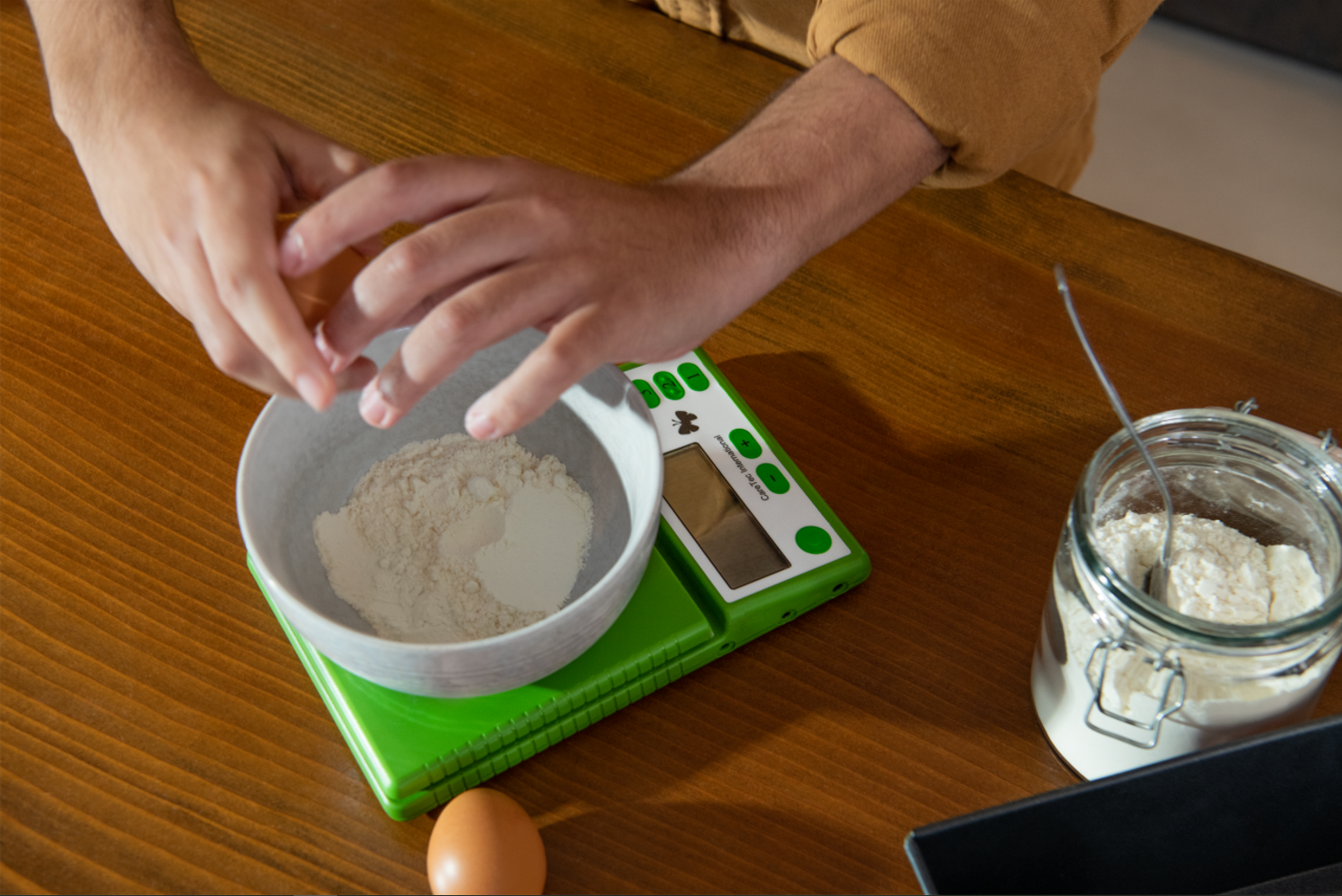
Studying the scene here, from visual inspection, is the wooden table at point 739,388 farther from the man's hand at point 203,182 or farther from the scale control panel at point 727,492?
the man's hand at point 203,182

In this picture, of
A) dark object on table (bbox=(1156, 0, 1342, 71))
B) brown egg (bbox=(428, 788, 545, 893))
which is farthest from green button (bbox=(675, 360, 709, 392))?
dark object on table (bbox=(1156, 0, 1342, 71))

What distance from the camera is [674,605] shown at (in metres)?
0.71

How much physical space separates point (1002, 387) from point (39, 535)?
2.47 ft

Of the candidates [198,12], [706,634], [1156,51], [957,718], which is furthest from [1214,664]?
[1156,51]

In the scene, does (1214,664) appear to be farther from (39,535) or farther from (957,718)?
(39,535)

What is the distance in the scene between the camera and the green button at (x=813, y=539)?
29.4 inches

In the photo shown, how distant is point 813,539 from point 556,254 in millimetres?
279

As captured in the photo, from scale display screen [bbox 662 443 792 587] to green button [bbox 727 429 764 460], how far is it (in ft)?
0.09

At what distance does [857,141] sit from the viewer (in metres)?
0.76

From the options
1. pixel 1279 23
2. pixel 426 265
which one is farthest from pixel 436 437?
pixel 1279 23

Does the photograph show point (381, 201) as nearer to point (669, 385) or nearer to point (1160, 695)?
point (669, 385)

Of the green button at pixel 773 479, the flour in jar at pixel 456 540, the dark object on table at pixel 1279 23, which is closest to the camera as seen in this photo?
the flour in jar at pixel 456 540

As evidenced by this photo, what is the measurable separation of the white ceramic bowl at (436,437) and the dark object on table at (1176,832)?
0.23m

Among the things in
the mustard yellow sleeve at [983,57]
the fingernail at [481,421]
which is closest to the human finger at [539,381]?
the fingernail at [481,421]
